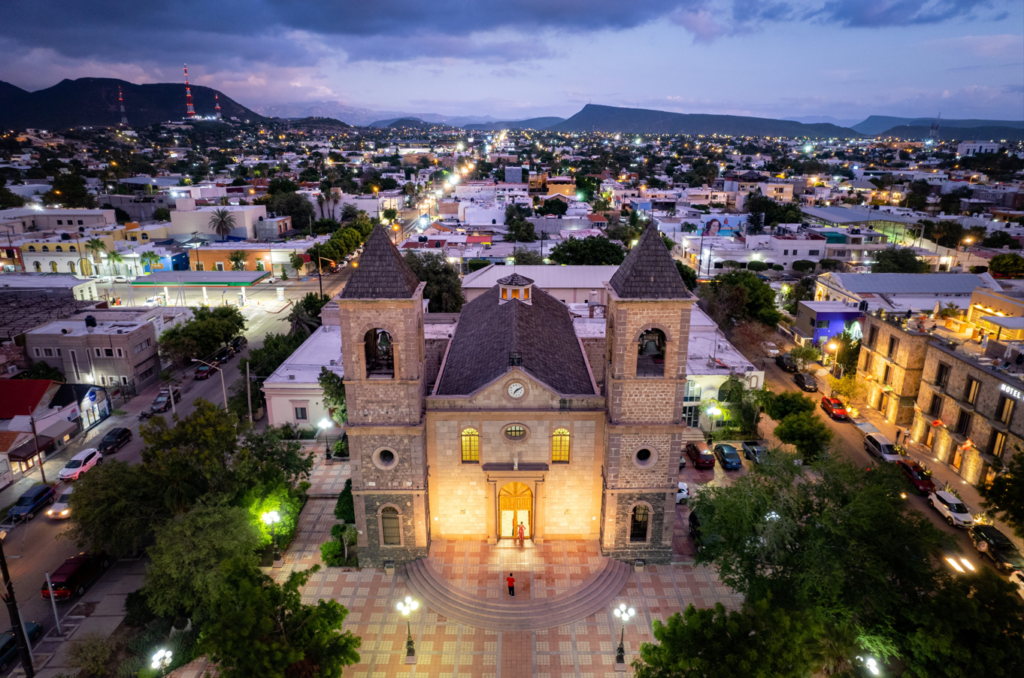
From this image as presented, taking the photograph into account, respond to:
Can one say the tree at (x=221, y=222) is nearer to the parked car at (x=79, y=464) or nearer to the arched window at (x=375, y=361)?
the parked car at (x=79, y=464)

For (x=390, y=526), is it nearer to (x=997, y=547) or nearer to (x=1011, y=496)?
(x=1011, y=496)

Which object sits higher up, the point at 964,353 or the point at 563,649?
the point at 964,353

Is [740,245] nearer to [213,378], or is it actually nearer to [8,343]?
[213,378]

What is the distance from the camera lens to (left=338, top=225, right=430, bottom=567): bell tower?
24.6 m

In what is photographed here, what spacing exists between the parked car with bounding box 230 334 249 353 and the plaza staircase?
3872 cm

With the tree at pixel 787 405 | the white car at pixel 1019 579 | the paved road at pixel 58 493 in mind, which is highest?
the tree at pixel 787 405

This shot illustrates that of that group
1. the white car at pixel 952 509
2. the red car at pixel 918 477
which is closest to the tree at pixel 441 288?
the red car at pixel 918 477

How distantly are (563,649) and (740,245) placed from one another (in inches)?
2989

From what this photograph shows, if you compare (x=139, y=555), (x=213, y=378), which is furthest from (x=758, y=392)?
(x=213, y=378)

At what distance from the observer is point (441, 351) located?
38.4 meters

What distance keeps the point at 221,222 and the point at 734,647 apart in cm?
10117

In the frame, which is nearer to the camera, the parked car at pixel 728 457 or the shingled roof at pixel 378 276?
the shingled roof at pixel 378 276

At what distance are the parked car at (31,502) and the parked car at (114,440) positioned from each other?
17.2ft

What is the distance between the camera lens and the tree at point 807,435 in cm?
3516
